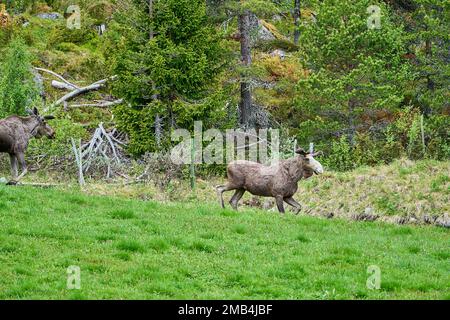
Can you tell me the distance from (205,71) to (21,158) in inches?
303

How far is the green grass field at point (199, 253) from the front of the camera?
11.6 m

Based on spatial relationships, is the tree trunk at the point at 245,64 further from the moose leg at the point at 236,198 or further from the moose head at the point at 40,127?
the moose leg at the point at 236,198

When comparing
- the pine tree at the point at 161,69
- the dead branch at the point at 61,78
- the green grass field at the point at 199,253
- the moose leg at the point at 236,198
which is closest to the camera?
the green grass field at the point at 199,253

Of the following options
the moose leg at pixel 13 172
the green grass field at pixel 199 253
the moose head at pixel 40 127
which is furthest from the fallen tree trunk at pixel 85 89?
the green grass field at pixel 199 253

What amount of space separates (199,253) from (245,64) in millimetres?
16103

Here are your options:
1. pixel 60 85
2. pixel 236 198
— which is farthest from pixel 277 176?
pixel 60 85

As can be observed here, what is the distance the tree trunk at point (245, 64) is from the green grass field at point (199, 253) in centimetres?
1172

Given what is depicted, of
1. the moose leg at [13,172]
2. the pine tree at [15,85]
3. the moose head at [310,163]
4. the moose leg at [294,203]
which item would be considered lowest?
the moose leg at [294,203]

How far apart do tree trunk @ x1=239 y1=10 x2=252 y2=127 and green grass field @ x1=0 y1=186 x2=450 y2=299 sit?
11718mm

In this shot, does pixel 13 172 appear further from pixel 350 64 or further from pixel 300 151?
pixel 350 64

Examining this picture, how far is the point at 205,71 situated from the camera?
25984mm

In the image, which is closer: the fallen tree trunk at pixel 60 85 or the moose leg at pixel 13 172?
the moose leg at pixel 13 172

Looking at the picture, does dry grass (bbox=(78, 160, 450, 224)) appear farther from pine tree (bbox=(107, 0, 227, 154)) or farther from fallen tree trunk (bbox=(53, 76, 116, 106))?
fallen tree trunk (bbox=(53, 76, 116, 106))

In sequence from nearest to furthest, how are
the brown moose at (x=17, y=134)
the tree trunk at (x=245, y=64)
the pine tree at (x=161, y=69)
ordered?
the brown moose at (x=17, y=134), the pine tree at (x=161, y=69), the tree trunk at (x=245, y=64)
